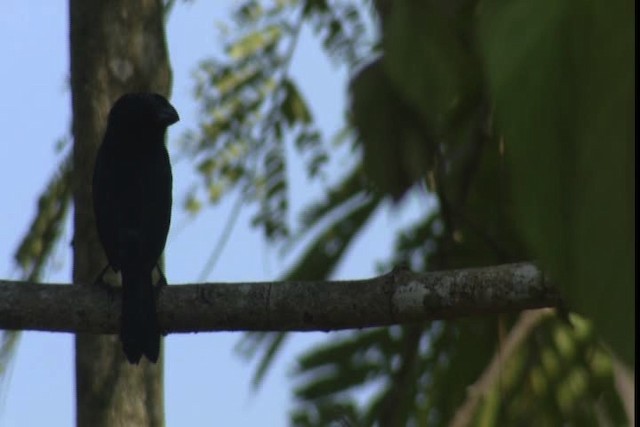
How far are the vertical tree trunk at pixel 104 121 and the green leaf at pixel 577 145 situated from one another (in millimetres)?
3589

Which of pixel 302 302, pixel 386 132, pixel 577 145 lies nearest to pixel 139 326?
pixel 302 302

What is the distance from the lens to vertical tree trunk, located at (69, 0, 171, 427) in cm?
A: 407

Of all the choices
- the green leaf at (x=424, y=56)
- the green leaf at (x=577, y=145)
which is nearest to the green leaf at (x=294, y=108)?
the green leaf at (x=424, y=56)

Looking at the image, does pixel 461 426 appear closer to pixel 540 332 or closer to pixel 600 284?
pixel 540 332

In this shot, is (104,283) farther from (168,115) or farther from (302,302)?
(168,115)

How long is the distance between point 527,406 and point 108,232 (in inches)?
76.7

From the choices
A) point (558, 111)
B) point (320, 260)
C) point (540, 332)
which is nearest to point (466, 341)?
point (540, 332)

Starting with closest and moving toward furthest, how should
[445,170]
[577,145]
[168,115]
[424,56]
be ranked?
[577,145] → [424,56] → [445,170] → [168,115]

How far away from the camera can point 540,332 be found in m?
3.98

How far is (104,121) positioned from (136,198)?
100cm

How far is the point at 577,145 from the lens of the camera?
0.58 metres

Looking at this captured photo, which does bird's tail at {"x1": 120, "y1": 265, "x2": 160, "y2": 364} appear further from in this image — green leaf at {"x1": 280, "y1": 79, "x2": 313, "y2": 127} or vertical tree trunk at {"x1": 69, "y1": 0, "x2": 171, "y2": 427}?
green leaf at {"x1": 280, "y1": 79, "x2": 313, "y2": 127}

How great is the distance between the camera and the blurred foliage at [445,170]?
1.90ft

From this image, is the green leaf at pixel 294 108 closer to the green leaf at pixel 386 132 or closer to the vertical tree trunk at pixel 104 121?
the vertical tree trunk at pixel 104 121
